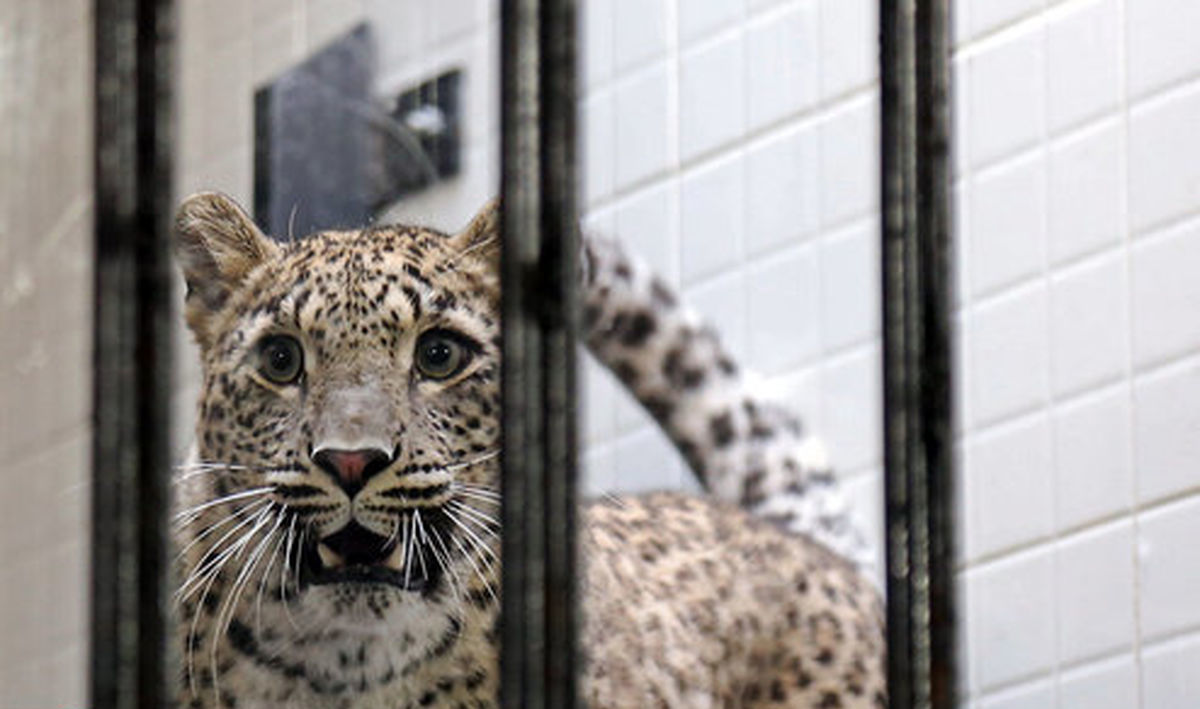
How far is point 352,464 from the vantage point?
2.58 metres

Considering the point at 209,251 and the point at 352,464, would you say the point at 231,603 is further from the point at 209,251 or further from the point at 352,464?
the point at 209,251

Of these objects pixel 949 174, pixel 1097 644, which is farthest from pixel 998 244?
pixel 949 174

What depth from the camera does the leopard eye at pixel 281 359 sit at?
8.87ft

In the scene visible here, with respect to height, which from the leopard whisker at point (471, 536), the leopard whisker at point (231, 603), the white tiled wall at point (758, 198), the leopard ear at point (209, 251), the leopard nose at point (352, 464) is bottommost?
the leopard whisker at point (231, 603)

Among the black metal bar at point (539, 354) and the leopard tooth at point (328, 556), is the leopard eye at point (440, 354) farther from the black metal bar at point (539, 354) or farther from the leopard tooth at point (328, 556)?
the black metal bar at point (539, 354)

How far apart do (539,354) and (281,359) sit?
142 cm

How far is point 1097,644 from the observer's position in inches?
131

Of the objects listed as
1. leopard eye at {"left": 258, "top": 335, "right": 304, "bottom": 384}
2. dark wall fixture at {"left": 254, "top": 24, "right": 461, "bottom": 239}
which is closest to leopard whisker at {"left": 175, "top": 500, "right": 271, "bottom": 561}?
leopard eye at {"left": 258, "top": 335, "right": 304, "bottom": 384}

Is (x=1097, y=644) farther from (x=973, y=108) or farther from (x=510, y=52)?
(x=510, y=52)

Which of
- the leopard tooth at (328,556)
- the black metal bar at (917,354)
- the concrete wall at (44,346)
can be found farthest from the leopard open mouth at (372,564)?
the concrete wall at (44,346)

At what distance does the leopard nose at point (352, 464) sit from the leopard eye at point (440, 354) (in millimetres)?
130

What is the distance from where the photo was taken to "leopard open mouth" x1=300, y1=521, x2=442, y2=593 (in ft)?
8.59

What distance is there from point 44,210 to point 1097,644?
2.38 m

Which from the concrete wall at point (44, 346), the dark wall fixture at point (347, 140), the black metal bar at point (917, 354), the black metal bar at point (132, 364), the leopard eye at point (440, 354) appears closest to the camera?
the black metal bar at point (132, 364)
